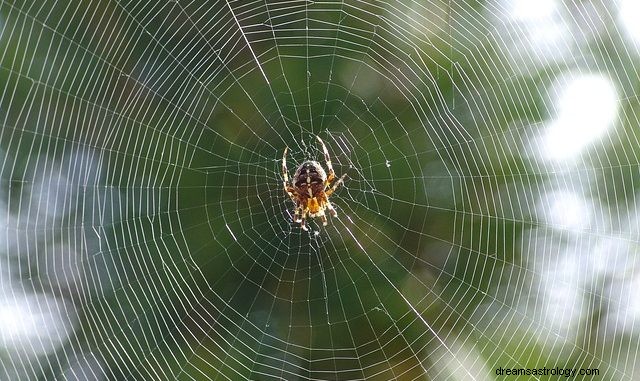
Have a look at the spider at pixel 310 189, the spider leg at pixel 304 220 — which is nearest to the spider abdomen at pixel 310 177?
the spider at pixel 310 189

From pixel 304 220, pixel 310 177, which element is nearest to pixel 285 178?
pixel 310 177

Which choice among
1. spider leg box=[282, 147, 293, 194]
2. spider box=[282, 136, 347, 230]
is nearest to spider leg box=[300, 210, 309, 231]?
spider box=[282, 136, 347, 230]

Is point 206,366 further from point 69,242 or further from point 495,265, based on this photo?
point 495,265

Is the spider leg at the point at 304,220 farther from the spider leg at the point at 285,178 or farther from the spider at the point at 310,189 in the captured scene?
the spider leg at the point at 285,178

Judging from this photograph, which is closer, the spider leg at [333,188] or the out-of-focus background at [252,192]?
the out-of-focus background at [252,192]

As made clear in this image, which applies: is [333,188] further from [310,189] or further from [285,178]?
[285,178]
